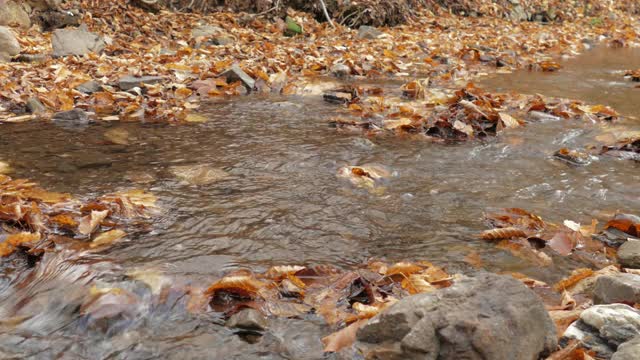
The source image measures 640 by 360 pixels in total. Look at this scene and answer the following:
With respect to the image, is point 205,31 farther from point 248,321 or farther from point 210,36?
point 248,321

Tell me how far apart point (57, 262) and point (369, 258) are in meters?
1.38

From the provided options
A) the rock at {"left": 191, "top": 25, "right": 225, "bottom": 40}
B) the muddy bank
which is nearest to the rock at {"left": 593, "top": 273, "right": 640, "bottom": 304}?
the rock at {"left": 191, "top": 25, "right": 225, "bottom": 40}

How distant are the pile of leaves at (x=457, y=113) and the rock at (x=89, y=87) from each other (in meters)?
2.53

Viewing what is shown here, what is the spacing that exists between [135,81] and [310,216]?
145 inches

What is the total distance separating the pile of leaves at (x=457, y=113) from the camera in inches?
175

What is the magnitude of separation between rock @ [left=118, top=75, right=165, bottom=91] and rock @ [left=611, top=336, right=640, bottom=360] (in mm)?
5209

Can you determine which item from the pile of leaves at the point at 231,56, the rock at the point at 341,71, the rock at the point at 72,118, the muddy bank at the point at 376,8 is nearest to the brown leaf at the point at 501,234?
the pile of leaves at the point at 231,56

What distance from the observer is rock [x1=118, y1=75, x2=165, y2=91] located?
568cm

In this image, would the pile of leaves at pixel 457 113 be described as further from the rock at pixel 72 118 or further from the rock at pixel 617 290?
the rock at pixel 617 290

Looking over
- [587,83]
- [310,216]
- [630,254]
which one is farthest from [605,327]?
[587,83]

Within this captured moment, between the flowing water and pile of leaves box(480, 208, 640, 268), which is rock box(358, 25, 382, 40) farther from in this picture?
pile of leaves box(480, 208, 640, 268)

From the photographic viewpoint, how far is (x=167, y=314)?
206 cm

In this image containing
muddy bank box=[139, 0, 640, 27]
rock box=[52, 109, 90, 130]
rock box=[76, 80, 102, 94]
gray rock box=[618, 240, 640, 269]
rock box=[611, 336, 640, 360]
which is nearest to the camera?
rock box=[611, 336, 640, 360]

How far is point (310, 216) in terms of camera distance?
285cm
